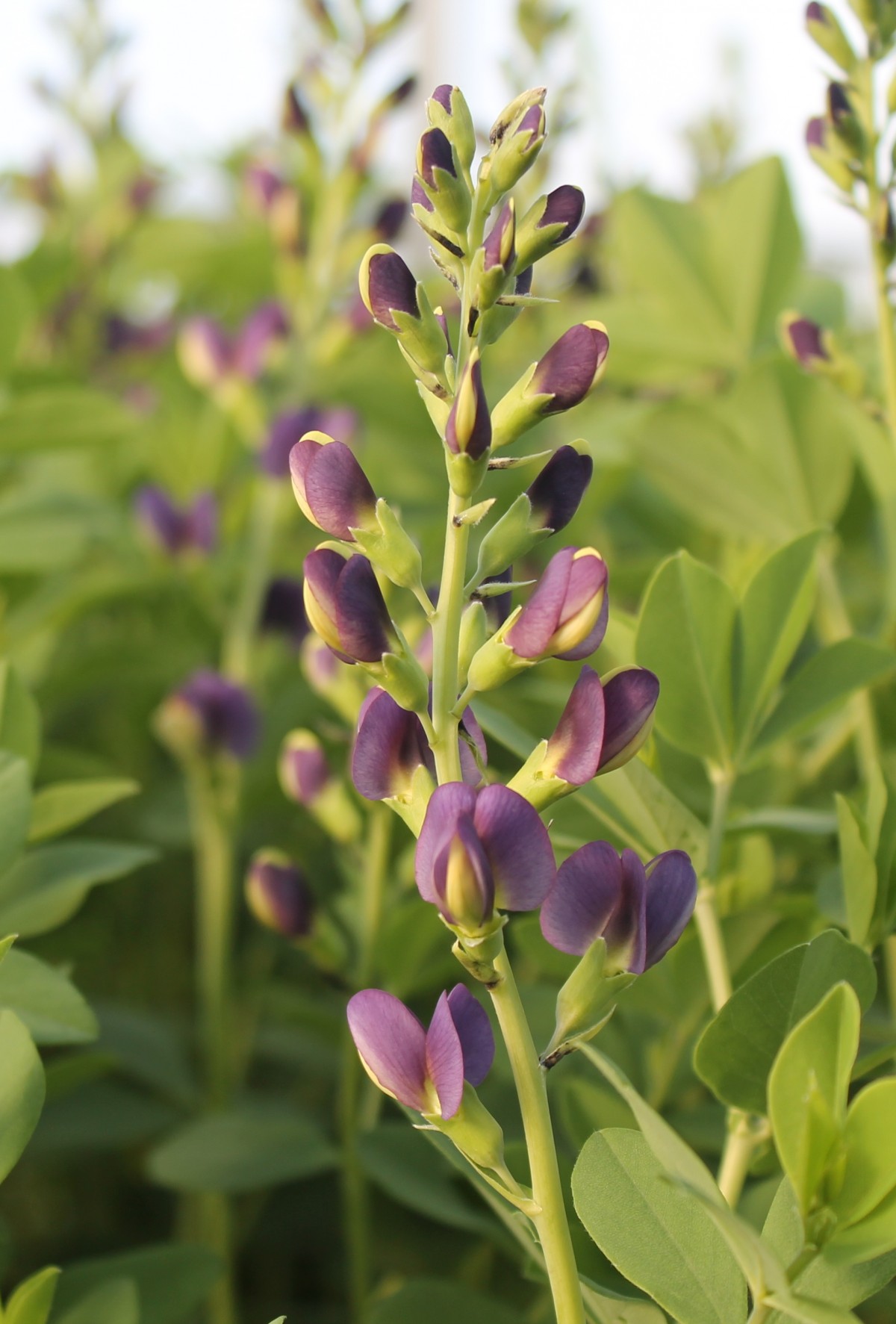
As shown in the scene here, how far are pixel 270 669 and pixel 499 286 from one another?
2.59ft

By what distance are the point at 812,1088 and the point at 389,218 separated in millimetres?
978

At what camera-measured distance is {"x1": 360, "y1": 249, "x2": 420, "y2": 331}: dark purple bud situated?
0.42 metres

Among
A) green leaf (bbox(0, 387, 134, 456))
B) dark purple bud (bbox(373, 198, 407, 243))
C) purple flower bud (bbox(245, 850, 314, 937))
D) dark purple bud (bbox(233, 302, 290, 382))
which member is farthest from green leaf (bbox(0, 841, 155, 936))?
dark purple bud (bbox(373, 198, 407, 243))

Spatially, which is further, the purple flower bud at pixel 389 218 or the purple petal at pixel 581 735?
the purple flower bud at pixel 389 218

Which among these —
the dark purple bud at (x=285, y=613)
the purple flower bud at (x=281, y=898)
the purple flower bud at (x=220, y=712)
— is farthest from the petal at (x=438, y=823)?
the dark purple bud at (x=285, y=613)

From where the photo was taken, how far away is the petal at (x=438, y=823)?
14.3 inches

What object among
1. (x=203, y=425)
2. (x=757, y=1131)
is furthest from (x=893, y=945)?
(x=203, y=425)

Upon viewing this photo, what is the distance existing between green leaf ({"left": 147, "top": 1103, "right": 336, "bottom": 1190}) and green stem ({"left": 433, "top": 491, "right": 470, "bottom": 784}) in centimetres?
40

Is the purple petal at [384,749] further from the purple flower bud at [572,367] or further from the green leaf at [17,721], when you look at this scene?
the green leaf at [17,721]

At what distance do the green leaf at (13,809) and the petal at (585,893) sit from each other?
0.23 m

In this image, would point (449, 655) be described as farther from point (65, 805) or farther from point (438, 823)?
point (65, 805)

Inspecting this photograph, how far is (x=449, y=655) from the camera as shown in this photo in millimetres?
389

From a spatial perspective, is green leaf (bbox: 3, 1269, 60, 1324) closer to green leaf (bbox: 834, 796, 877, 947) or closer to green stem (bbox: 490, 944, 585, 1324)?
green stem (bbox: 490, 944, 585, 1324)

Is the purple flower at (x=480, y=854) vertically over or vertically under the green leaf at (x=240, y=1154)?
over
